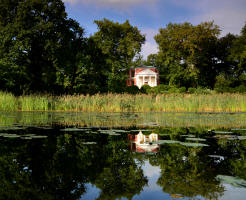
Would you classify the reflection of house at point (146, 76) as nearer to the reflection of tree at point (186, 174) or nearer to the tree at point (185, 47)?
→ the tree at point (185, 47)

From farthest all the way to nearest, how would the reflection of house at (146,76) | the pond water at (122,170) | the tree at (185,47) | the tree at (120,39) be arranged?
the reflection of house at (146,76), the tree at (120,39), the tree at (185,47), the pond water at (122,170)

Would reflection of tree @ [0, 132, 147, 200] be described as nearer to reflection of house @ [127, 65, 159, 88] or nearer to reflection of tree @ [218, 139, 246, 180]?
reflection of tree @ [218, 139, 246, 180]

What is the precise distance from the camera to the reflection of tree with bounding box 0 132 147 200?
2.40 metres

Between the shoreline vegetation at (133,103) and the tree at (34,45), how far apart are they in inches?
154

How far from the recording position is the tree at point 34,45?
1972 cm

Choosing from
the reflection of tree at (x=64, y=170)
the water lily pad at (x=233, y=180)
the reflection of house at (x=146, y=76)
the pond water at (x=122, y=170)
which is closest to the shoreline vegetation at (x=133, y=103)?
the pond water at (x=122, y=170)

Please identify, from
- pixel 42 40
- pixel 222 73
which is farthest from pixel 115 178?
pixel 222 73

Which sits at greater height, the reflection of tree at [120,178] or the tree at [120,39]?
the tree at [120,39]

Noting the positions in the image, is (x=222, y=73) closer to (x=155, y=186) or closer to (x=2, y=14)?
(x=2, y=14)

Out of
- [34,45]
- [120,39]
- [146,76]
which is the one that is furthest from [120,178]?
[146,76]

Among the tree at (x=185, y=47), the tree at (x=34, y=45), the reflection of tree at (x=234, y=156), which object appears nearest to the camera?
the reflection of tree at (x=234, y=156)

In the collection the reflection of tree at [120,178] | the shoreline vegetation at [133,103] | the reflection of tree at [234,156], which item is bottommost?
the reflection of tree at [120,178]

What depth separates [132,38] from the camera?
51812 mm

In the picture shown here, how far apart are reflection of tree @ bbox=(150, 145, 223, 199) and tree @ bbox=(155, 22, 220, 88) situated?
36.7 metres
